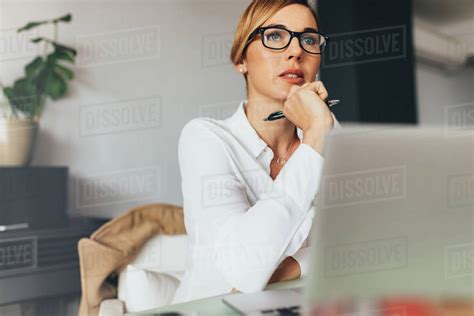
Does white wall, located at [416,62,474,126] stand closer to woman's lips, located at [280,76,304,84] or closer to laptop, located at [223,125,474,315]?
woman's lips, located at [280,76,304,84]

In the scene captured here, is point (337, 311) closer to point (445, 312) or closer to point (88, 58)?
point (445, 312)

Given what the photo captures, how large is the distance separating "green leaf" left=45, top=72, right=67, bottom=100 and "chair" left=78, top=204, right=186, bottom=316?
88 cm

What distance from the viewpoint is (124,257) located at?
1652 millimetres

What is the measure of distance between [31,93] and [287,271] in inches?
60.6

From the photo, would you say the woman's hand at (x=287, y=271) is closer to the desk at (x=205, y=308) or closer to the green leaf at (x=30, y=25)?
the desk at (x=205, y=308)

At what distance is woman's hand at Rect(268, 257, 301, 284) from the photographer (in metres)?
1.15

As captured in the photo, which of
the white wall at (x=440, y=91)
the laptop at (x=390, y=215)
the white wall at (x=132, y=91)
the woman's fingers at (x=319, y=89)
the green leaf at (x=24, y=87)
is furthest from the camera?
the white wall at (x=440, y=91)

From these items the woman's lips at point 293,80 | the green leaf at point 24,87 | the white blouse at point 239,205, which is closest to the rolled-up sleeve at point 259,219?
the white blouse at point 239,205

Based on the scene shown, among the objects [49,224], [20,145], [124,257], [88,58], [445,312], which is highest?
[88,58]

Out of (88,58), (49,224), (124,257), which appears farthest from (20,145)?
(124,257)

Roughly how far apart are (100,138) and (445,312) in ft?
6.81

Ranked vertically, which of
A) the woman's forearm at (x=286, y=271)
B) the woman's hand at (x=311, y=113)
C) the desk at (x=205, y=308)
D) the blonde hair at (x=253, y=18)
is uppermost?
the blonde hair at (x=253, y=18)

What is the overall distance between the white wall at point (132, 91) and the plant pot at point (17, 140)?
14 centimetres

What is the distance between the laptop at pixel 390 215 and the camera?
0.59 meters
